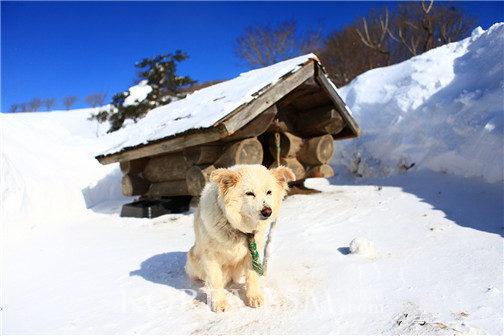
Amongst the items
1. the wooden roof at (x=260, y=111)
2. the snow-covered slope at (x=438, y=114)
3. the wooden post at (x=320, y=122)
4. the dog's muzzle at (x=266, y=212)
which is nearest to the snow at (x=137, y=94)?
the snow-covered slope at (x=438, y=114)

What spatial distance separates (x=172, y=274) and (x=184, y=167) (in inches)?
133

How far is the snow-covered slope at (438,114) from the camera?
650 centimetres

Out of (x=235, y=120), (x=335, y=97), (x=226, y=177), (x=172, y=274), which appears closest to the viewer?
(x=226, y=177)

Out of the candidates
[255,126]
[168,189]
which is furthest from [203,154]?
[168,189]

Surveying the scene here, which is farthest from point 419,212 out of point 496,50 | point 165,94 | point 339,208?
point 165,94

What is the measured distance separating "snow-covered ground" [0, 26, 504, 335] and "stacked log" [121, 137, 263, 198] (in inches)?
29.0

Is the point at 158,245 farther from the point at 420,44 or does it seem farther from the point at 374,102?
the point at 420,44


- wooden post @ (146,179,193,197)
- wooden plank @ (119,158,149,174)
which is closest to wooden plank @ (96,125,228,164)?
wooden plank @ (119,158,149,174)

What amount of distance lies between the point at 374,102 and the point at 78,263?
814 cm

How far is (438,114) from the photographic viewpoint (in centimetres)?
786

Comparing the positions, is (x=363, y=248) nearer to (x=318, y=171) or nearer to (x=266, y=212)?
(x=266, y=212)

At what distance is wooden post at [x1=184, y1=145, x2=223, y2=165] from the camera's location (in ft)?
20.4

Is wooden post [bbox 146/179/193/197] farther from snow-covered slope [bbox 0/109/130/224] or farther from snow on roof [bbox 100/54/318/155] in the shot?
snow-covered slope [bbox 0/109/130/224]

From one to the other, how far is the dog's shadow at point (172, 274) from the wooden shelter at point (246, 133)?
73.3 inches
